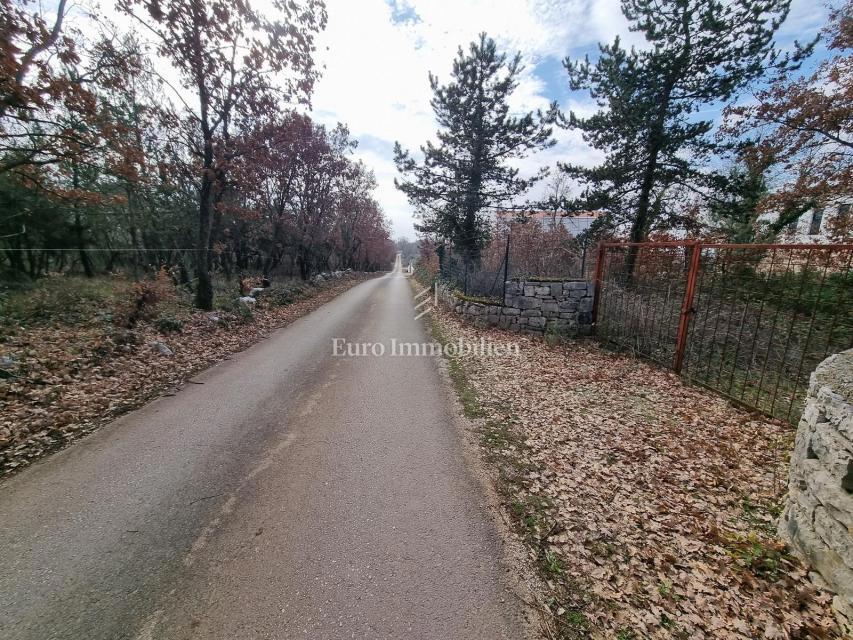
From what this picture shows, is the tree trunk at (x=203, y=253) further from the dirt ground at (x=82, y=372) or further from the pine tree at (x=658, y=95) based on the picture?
the pine tree at (x=658, y=95)

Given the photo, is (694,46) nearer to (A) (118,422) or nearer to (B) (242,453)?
(B) (242,453)

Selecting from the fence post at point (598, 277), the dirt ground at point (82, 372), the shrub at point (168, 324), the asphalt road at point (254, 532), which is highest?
the fence post at point (598, 277)

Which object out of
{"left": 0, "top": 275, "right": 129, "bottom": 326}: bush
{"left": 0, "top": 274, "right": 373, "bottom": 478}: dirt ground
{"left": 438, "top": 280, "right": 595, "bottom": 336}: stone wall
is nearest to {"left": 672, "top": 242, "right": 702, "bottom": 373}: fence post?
{"left": 438, "top": 280, "right": 595, "bottom": 336}: stone wall

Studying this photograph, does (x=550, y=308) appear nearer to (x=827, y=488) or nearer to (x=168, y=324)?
(x=827, y=488)

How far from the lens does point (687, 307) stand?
554 centimetres

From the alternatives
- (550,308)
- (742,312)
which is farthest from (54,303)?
(742,312)

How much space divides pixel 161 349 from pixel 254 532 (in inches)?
204

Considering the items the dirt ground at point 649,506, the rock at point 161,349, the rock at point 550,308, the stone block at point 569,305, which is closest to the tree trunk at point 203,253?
the rock at point 161,349

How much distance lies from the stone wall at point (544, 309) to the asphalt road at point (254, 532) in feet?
15.8

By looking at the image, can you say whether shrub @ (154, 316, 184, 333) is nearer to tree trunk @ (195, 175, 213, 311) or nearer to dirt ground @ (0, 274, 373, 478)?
dirt ground @ (0, 274, 373, 478)

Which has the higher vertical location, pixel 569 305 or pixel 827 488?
pixel 569 305

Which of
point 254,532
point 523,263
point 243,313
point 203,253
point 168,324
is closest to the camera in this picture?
point 254,532

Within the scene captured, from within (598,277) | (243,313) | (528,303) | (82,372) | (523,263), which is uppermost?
(523,263)

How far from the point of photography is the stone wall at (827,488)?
1.94 m
